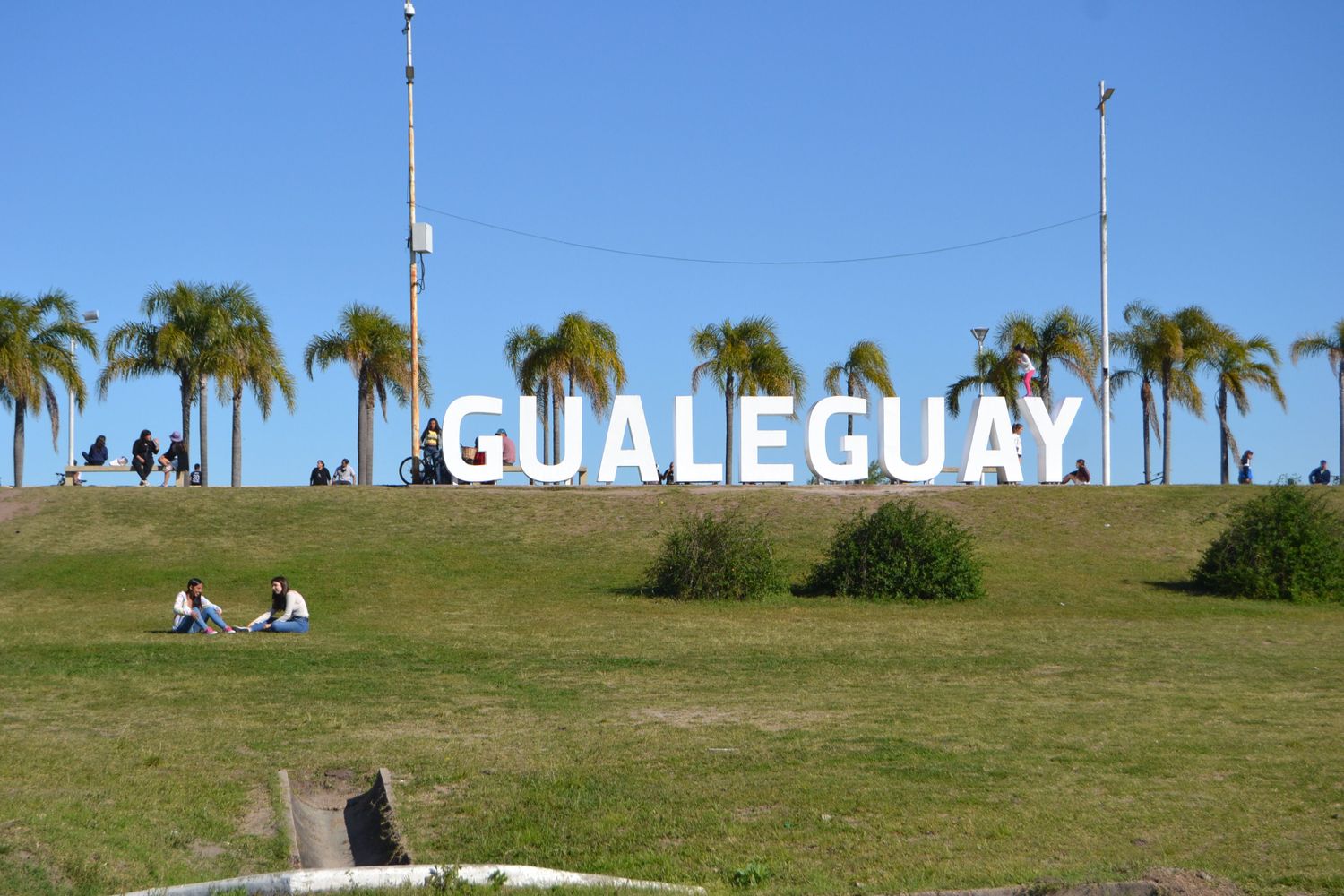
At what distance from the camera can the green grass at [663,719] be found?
7.83m

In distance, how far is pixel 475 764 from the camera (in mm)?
10398

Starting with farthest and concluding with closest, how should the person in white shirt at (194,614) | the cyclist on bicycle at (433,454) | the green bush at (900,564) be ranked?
the cyclist on bicycle at (433,454) → the green bush at (900,564) → the person in white shirt at (194,614)

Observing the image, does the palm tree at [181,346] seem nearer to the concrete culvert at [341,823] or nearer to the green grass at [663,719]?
the green grass at [663,719]

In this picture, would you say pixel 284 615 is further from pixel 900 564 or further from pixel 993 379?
pixel 993 379

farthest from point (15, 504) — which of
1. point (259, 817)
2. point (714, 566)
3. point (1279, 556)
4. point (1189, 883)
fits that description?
point (1189, 883)

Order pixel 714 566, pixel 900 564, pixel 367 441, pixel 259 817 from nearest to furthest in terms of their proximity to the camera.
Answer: pixel 259 817 → pixel 714 566 → pixel 900 564 → pixel 367 441

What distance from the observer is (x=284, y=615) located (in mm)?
19516

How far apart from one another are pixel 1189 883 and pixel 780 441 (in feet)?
85.3

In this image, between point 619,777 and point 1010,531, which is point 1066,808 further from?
point 1010,531

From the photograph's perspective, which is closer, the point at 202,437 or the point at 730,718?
the point at 730,718

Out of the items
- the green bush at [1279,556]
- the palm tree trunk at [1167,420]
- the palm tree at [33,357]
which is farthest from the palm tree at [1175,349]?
the palm tree at [33,357]

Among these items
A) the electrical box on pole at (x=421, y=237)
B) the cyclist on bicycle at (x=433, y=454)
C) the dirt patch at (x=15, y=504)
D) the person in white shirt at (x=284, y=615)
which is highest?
the electrical box on pole at (x=421, y=237)

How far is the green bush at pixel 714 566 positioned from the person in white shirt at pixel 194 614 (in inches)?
318

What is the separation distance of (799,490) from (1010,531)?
532cm
